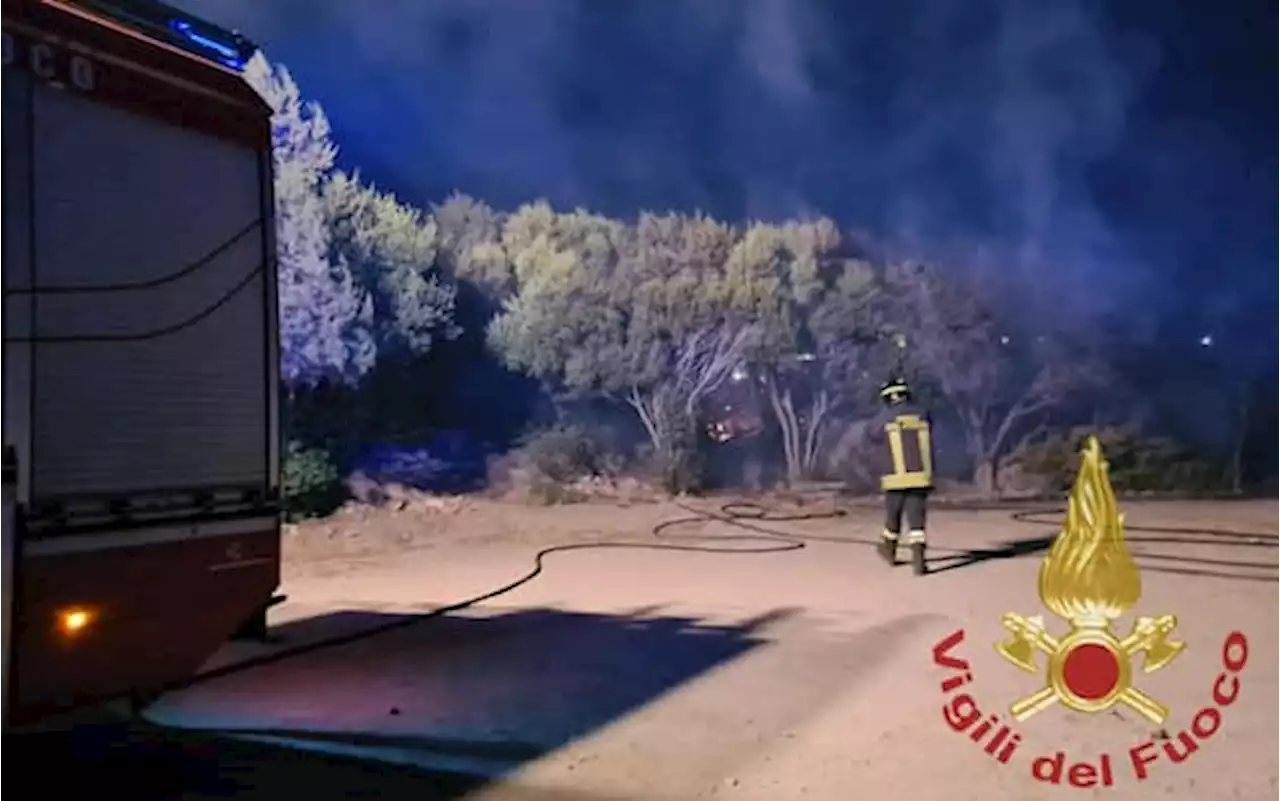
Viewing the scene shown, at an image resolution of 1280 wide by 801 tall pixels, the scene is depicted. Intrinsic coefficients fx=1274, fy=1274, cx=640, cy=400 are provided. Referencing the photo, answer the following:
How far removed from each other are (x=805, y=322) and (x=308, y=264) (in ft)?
26.4

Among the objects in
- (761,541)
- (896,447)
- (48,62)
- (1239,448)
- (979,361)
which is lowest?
(761,541)

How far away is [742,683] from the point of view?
249 inches

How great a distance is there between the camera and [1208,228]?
817 inches

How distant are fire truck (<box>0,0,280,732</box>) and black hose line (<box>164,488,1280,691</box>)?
288 cm

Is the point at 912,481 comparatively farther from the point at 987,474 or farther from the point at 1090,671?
the point at 987,474

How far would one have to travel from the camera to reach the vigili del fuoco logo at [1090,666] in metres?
4.95

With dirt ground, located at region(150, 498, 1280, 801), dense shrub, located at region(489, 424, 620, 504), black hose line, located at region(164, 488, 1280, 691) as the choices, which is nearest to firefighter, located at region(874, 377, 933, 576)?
dirt ground, located at region(150, 498, 1280, 801)

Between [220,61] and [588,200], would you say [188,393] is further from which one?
[588,200]

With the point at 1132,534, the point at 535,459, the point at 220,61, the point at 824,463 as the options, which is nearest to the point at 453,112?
the point at 535,459

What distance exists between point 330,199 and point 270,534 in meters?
13.2

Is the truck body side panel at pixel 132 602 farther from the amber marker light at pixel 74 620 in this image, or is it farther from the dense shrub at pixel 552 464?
the dense shrub at pixel 552 464

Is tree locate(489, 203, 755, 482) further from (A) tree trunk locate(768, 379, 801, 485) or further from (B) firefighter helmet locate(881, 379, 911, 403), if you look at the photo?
(B) firefighter helmet locate(881, 379, 911, 403)

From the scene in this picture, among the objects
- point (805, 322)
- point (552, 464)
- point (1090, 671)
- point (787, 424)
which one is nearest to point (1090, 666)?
point (1090, 671)

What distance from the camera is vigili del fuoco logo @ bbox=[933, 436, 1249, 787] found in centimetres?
495
